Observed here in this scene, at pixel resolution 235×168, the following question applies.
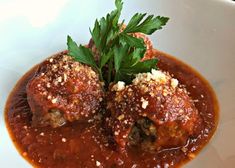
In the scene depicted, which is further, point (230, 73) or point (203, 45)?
point (203, 45)

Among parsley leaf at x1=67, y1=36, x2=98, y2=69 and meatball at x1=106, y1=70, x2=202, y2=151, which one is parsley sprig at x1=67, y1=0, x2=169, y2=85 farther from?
meatball at x1=106, y1=70, x2=202, y2=151

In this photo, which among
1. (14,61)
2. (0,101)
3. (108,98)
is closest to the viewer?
(108,98)

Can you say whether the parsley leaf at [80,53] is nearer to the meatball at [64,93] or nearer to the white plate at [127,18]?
the meatball at [64,93]

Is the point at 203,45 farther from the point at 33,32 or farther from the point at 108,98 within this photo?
the point at 33,32

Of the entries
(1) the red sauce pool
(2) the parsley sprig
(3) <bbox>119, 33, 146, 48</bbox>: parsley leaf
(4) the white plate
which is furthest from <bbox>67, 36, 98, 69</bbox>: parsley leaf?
(4) the white plate

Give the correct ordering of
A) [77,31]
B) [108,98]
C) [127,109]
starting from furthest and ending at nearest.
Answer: [77,31] → [108,98] → [127,109]

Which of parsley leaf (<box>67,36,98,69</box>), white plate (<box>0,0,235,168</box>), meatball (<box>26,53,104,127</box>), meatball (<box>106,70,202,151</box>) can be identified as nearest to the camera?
meatball (<box>106,70,202,151</box>)

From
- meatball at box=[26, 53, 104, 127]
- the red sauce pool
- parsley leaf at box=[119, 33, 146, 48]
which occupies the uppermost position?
parsley leaf at box=[119, 33, 146, 48]

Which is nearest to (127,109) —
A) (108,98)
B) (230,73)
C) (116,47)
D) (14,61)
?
(108,98)
